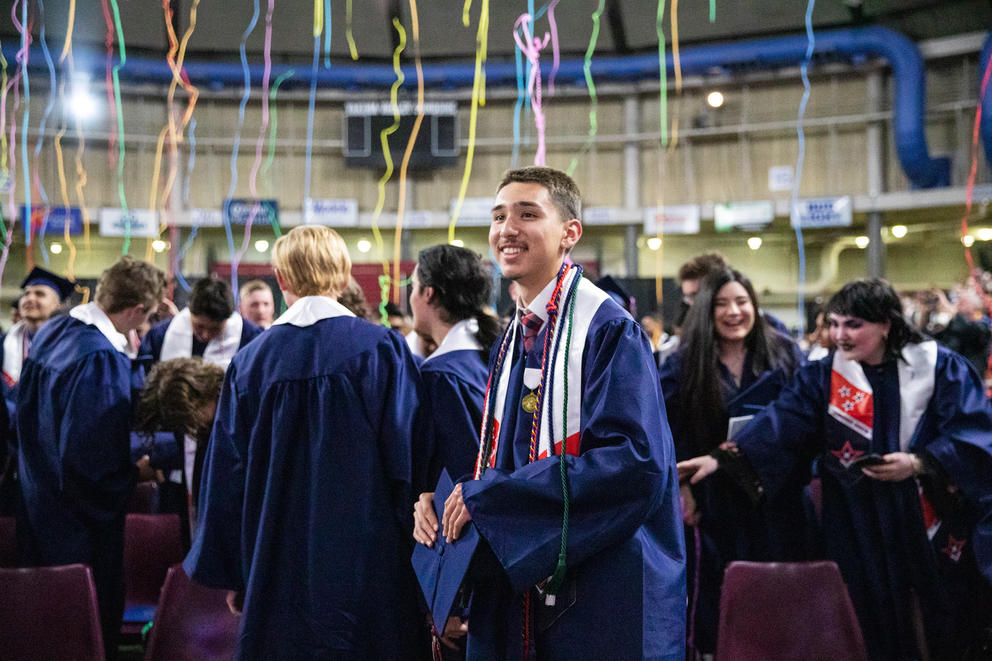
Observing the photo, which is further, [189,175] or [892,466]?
[189,175]

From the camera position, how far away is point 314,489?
2.10 metres

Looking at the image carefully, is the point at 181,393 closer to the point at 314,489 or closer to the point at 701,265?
the point at 314,489

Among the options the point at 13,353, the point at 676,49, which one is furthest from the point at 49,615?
the point at 676,49

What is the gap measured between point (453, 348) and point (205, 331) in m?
2.14

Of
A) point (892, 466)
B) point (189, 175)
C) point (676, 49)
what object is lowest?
point (892, 466)

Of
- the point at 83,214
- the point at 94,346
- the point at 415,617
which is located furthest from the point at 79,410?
the point at 83,214

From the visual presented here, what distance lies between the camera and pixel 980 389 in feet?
8.99

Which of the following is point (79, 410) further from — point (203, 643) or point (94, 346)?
point (203, 643)

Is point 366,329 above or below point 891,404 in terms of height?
above

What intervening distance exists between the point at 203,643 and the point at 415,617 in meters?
0.59

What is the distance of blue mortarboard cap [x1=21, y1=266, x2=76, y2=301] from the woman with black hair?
2.64 m

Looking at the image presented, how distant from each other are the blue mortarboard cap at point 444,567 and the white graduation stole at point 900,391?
1805 millimetres

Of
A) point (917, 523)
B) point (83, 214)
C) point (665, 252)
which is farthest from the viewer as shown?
point (665, 252)

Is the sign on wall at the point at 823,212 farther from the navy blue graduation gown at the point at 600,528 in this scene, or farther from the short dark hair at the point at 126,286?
the navy blue graduation gown at the point at 600,528
